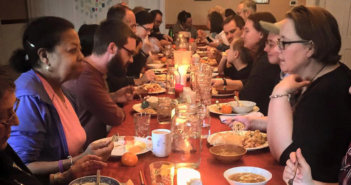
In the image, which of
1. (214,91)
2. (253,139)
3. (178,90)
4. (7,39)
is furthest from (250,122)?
(7,39)

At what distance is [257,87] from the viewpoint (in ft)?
9.71

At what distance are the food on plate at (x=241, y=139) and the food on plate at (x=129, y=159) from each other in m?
0.44

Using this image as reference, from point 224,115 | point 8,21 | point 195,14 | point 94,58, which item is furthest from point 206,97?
point 195,14

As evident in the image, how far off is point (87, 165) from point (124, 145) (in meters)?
0.28

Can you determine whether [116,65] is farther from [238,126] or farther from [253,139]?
[253,139]

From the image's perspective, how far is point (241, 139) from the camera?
1918mm

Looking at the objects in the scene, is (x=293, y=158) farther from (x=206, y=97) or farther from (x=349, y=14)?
(x=349, y=14)

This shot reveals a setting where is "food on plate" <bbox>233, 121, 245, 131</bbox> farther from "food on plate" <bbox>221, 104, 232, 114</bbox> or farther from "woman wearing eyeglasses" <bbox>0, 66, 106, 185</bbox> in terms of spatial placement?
"woman wearing eyeglasses" <bbox>0, 66, 106, 185</bbox>

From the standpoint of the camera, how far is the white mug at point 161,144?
69.7 inches

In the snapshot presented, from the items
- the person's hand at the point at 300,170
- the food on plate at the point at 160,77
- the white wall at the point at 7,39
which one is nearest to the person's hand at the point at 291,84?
the person's hand at the point at 300,170

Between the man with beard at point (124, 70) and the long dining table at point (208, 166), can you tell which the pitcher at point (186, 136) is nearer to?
the long dining table at point (208, 166)

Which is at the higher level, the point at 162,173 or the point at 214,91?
the point at 162,173

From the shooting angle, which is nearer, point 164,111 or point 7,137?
point 7,137

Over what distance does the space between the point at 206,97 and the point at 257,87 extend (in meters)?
0.46
